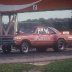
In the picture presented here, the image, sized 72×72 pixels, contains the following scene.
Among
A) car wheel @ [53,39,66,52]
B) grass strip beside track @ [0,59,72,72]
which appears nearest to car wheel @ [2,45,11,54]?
car wheel @ [53,39,66,52]

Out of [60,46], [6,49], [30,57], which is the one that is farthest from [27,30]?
[30,57]

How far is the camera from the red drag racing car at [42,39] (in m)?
24.8

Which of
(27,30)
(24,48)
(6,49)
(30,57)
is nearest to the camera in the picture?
(30,57)

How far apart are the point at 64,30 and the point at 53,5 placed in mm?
1742

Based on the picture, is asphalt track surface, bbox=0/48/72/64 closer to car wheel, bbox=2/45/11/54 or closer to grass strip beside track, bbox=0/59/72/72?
car wheel, bbox=2/45/11/54

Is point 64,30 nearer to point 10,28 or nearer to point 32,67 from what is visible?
point 10,28

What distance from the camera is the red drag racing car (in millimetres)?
24828

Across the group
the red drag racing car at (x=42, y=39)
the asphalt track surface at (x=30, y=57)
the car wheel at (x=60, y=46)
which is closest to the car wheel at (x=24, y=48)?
the red drag racing car at (x=42, y=39)

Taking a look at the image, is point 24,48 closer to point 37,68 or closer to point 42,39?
point 42,39

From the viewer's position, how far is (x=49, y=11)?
26.6 m

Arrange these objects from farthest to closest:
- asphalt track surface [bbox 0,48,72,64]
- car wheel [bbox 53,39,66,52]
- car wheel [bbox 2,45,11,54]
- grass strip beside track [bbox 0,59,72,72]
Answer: car wheel [bbox 53,39,66,52], car wheel [bbox 2,45,11,54], asphalt track surface [bbox 0,48,72,64], grass strip beside track [bbox 0,59,72,72]

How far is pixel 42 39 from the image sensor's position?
2533cm

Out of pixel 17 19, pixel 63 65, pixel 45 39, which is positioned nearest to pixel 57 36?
pixel 45 39

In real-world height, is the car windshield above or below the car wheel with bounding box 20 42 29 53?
above
